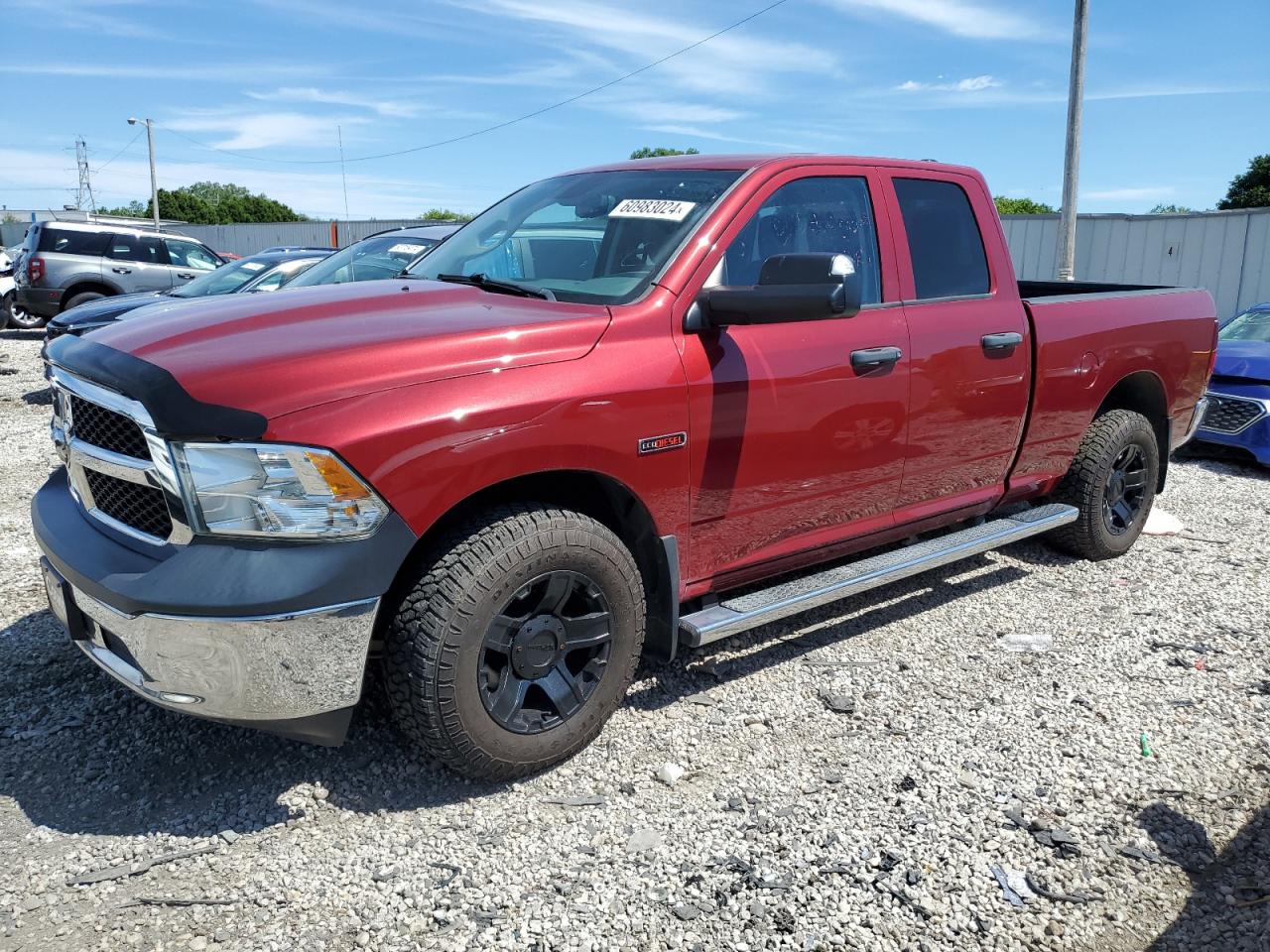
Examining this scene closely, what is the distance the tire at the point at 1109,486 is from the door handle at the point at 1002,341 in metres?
1.05

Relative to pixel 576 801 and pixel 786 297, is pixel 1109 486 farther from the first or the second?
pixel 576 801

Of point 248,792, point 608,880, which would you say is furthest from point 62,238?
point 608,880

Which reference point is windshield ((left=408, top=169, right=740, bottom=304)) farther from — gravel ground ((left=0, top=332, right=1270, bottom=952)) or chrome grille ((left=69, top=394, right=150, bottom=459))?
gravel ground ((left=0, top=332, right=1270, bottom=952))

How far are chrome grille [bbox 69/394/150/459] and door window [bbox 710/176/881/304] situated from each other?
1.86 metres

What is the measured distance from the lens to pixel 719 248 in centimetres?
339

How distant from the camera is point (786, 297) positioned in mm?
3025

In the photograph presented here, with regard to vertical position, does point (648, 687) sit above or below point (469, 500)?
below

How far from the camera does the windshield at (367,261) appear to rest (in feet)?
23.7

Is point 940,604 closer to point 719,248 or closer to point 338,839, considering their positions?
point 719,248

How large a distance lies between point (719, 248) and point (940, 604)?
2.35 meters

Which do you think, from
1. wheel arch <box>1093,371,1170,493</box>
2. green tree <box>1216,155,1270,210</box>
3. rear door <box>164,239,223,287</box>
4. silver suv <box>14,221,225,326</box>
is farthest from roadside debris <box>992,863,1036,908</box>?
green tree <box>1216,155,1270,210</box>

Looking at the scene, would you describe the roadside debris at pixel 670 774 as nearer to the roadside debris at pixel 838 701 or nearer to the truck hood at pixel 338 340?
the roadside debris at pixel 838 701

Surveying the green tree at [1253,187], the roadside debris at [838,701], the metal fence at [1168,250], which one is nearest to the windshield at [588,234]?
the roadside debris at [838,701]

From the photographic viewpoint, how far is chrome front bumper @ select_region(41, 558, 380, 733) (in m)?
2.53
